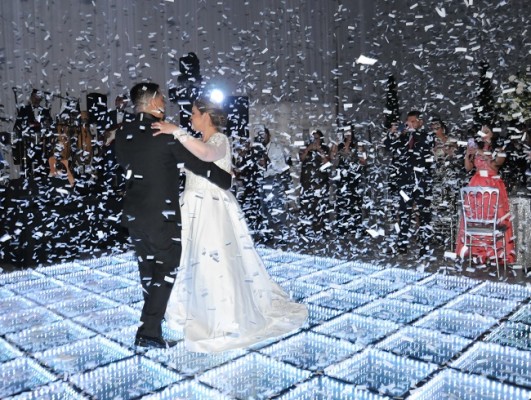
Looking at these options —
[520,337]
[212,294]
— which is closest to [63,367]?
[212,294]

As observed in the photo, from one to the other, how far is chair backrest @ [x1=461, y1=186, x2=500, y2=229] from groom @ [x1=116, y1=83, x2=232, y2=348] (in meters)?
3.28

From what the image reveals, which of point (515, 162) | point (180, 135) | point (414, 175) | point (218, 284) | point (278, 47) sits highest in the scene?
point (278, 47)

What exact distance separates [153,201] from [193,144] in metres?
0.37

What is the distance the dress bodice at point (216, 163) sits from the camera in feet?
10.7

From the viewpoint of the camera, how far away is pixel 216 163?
3.30m

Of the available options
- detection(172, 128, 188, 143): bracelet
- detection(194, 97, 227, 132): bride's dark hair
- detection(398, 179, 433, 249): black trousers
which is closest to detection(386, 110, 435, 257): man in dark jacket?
detection(398, 179, 433, 249): black trousers

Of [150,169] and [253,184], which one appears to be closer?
[150,169]

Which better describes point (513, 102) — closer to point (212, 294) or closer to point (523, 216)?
point (523, 216)

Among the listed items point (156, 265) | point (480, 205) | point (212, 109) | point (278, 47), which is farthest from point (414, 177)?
point (278, 47)

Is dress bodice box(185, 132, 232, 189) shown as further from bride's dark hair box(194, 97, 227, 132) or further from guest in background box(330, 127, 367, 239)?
guest in background box(330, 127, 367, 239)

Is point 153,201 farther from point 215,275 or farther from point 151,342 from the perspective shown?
point 151,342

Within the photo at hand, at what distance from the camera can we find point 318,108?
462 inches

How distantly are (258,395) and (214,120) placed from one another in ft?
5.40

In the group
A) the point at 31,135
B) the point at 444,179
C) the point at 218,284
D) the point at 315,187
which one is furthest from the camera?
the point at 315,187
